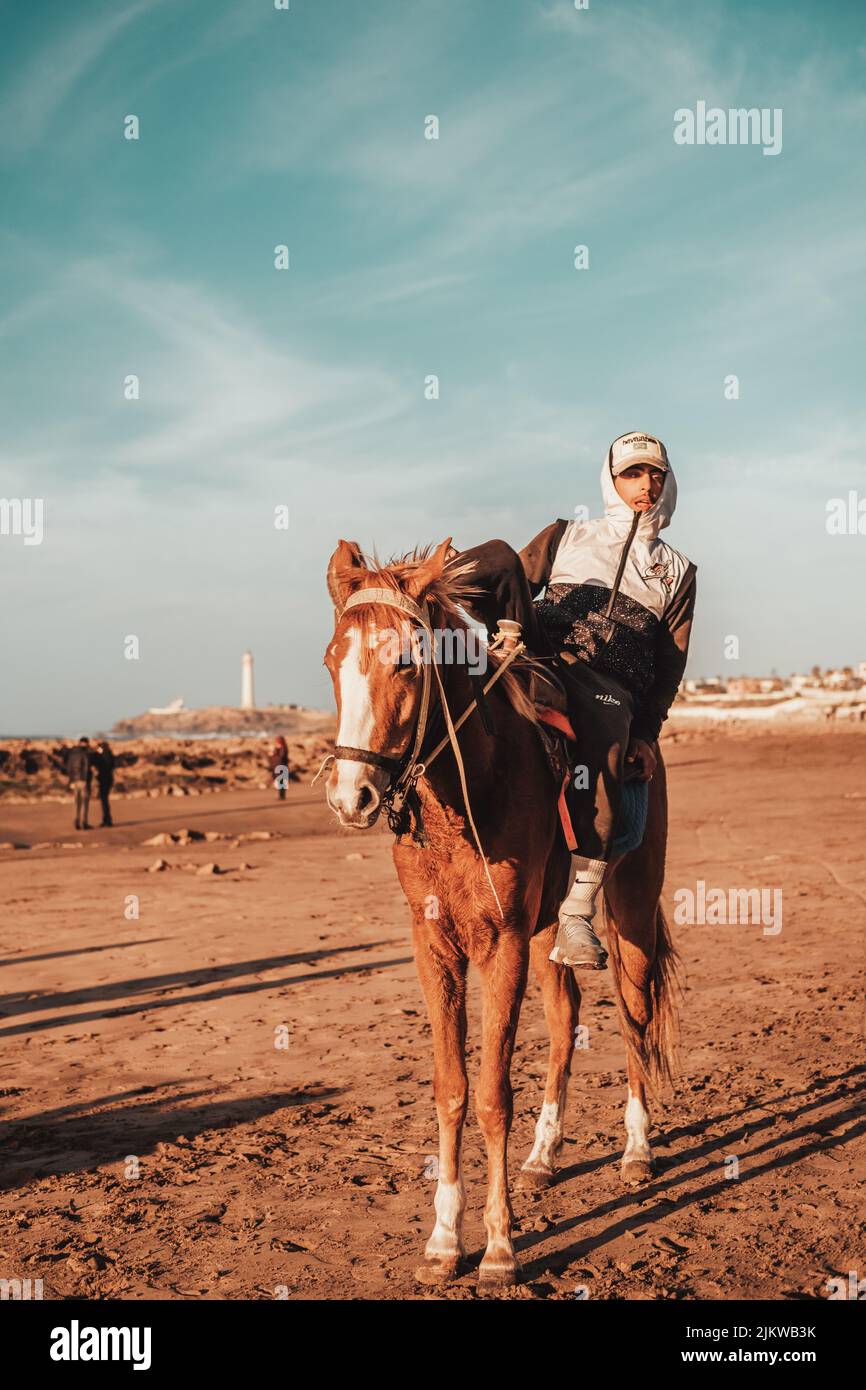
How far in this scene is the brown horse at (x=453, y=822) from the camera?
418 cm

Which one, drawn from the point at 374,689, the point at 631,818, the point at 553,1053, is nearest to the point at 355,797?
the point at 374,689

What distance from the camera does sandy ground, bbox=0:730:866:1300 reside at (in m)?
4.81

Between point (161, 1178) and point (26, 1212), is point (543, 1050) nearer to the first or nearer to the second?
point (161, 1178)

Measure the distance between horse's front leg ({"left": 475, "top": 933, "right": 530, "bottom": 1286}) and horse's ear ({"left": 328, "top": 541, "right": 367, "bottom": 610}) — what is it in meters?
1.58

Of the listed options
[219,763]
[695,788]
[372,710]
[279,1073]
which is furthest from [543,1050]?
[219,763]

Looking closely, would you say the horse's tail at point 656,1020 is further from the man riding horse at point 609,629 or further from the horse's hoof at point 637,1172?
the man riding horse at point 609,629

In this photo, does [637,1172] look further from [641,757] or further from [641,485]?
[641,485]

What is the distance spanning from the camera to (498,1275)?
4551 mm

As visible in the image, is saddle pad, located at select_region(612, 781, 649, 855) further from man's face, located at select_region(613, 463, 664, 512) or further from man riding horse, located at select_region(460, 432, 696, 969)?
man's face, located at select_region(613, 463, 664, 512)

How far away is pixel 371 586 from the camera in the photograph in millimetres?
4375

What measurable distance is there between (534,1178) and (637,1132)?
24.6 inches

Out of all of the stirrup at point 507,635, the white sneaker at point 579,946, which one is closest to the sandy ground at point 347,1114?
the white sneaker at point 579,946

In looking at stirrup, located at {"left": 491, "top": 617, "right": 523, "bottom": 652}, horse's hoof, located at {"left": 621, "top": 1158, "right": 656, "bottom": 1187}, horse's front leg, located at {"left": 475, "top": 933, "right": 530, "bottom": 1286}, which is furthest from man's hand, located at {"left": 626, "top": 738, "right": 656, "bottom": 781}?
horse's hoof, located at {"left": 621, "top": 1158, "right": 656, "bottom": 1187}

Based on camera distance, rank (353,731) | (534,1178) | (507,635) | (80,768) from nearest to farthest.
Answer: (353,731) → (507,635) → (534,1178) → (80,768)
